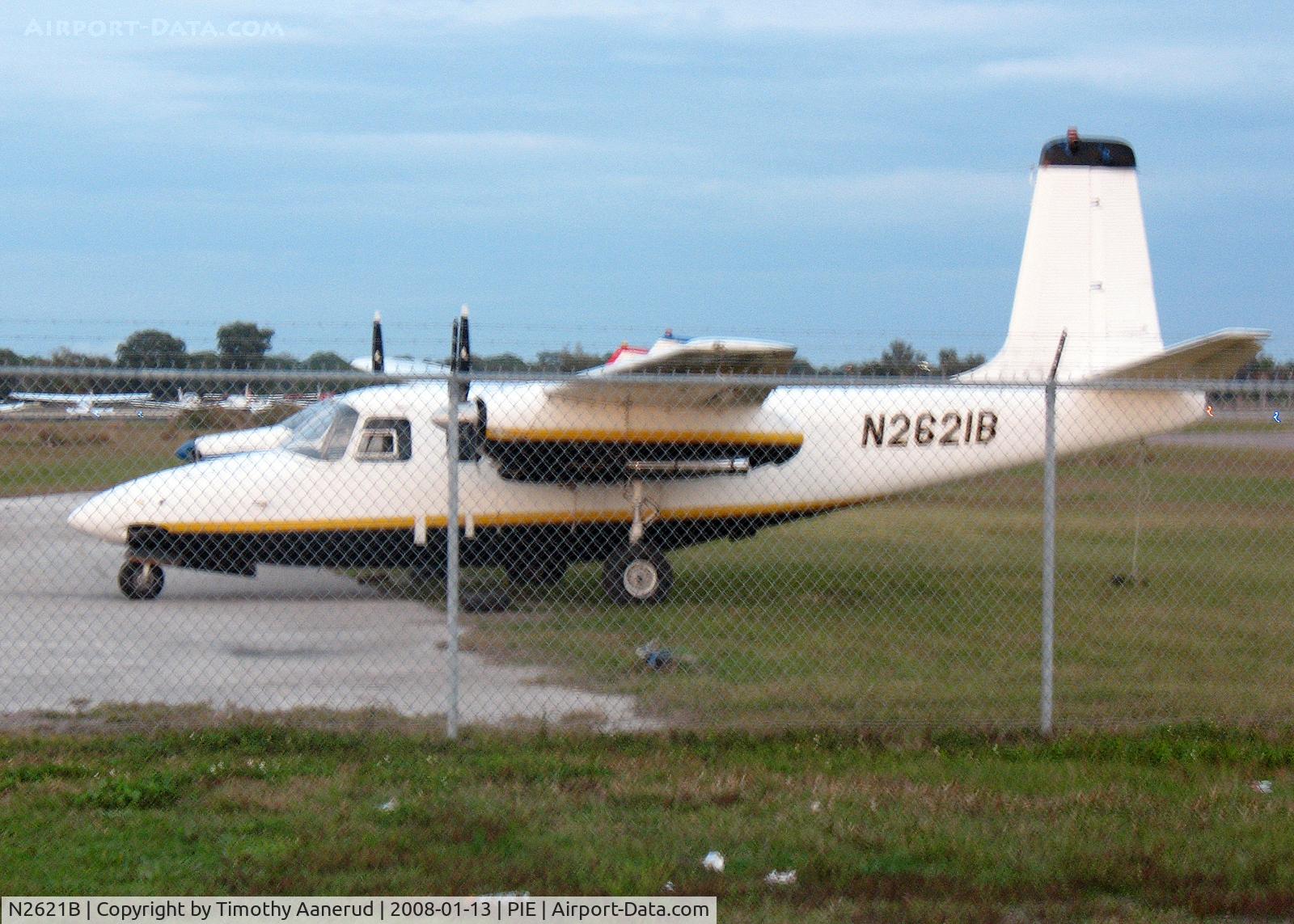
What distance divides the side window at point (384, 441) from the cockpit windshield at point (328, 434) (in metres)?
0.16

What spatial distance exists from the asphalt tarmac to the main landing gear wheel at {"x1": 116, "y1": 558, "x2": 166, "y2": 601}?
0.55 ft

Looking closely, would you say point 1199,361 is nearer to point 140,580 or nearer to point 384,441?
point 384,441

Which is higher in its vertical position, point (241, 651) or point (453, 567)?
point (453, 567)

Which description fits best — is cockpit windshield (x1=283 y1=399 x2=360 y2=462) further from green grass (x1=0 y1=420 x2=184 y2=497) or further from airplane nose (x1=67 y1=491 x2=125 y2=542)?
green grass (x1=0 y1=420 x2=184 y2=497)

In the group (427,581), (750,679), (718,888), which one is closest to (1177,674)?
(750,679)

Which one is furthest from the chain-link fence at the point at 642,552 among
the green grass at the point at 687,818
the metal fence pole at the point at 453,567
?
the green grass at the point at 687,818

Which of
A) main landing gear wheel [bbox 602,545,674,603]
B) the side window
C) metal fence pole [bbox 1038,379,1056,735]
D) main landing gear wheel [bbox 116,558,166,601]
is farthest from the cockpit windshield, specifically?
metal fence pole [bbox 1038,379,1056,735]

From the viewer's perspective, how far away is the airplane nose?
525 inches

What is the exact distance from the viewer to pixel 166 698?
8828mm

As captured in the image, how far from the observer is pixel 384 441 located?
46.1 ft

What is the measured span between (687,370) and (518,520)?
9.30 feet

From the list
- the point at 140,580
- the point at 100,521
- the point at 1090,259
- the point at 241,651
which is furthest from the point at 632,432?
the point at 1090,259

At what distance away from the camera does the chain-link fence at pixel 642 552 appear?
354 inches

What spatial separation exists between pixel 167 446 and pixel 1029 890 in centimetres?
714
